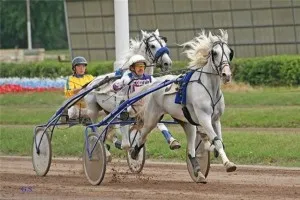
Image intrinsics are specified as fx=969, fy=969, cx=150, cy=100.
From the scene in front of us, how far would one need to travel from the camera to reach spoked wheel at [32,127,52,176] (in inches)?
518

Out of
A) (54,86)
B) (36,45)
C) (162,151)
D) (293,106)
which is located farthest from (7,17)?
(162,151)

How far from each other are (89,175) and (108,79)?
1.68 metres

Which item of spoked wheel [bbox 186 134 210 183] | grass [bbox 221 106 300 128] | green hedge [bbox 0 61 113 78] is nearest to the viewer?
spoked wheel [bbox 186 134 210 183]

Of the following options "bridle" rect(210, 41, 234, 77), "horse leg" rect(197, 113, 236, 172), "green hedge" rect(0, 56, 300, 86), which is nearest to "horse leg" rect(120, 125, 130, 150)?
"horse leg" rect(197, 113, 236, 172)

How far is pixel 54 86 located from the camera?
29.4 meters

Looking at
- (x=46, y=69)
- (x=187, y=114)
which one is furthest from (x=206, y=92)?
(x=46, y=69)

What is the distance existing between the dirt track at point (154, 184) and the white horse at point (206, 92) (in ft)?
1.56

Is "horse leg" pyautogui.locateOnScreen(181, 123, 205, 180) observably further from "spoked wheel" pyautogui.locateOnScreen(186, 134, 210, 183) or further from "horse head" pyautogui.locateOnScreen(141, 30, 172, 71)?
"horse head" pyautogui.locateOnScreen(141, 30, 172, 71)

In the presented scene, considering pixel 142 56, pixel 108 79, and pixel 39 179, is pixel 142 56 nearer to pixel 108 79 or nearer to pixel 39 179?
pixel 108 79

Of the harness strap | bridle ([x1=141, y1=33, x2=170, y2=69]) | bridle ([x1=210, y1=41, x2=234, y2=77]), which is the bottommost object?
the harness strap

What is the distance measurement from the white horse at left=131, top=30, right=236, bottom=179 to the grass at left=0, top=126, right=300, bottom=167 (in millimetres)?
3012

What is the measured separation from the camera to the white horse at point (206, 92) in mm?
10602

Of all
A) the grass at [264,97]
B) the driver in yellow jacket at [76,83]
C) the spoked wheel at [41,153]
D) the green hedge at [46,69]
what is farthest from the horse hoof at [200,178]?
the green hedge at [46,69]

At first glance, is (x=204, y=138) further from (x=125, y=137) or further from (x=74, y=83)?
(x=74, y=83)
